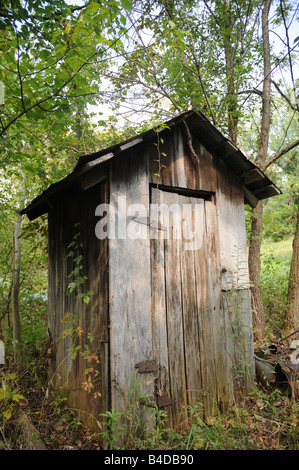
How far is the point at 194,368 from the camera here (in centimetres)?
395

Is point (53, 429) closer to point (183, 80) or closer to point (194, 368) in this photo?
point (194, 368)

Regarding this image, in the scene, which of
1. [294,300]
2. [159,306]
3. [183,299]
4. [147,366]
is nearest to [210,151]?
[183,299]

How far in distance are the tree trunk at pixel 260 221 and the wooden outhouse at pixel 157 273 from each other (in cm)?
145

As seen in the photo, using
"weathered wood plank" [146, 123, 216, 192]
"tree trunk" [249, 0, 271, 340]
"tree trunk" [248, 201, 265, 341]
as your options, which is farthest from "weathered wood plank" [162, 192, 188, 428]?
"tree trunk" [248, 201, 265, 341]

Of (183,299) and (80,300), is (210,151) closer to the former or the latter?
(183,299)

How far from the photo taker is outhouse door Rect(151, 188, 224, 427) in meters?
3.72

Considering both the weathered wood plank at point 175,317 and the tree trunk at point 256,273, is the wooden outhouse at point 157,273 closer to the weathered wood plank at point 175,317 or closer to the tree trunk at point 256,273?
the weathered wood plank at point 175,317

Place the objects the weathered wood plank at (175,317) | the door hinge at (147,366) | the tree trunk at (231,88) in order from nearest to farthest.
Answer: the door hinge at (147,366) < the weathered wood plank at (175,317) < the tree trunk at (231,88)

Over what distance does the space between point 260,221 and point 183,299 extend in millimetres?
3179

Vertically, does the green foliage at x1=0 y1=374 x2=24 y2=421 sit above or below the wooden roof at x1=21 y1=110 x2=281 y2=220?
below

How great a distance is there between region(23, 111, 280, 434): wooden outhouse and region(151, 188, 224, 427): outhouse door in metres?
0.01

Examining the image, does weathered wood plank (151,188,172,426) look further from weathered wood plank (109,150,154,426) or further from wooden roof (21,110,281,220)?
wooden roof (21,110,281,220)

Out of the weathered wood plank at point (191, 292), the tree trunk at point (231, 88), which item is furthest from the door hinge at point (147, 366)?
the tree trunk at point (231, 88)

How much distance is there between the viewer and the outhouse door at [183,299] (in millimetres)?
3717
